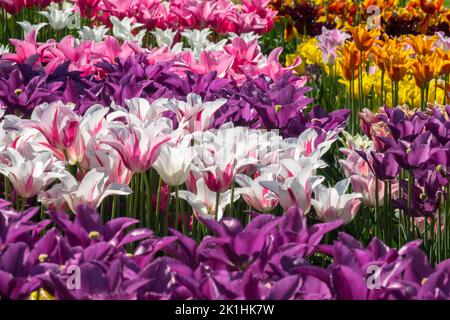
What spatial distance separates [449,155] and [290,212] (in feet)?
3.25

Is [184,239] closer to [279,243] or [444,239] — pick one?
[279,243]

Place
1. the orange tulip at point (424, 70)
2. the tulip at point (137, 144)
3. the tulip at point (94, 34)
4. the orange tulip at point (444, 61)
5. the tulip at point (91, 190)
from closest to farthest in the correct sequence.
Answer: the tulip at point (91, 190)
the tulip at point (137, 144)
the orange tulip at point (424, 70)
the orange tulip at point (444, 61)
the tulip at point (94, 34)

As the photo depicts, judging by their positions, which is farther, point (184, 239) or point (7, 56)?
point (7, 56)

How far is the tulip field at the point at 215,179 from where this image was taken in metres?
2.04

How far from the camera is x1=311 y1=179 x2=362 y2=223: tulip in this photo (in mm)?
3020

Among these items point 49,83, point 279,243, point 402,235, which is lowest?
point 402,235

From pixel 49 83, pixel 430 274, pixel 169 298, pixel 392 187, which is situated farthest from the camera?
pixel 49 83

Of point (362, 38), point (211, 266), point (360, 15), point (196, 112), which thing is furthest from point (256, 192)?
point (360, 15)

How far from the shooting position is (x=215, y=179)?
9.88 ft

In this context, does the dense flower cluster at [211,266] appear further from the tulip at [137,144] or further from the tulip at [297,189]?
the tulip at [137,144]

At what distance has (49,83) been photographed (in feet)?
14.4

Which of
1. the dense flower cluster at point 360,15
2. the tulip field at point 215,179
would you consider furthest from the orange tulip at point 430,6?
the tulip field at point 215,179

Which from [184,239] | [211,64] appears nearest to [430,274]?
[184,239]

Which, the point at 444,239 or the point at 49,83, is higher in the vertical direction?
the point at 49,83
